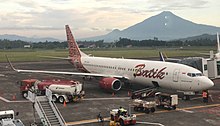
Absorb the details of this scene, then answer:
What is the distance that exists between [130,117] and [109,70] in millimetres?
19279

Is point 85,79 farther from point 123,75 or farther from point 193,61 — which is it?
point 193,61

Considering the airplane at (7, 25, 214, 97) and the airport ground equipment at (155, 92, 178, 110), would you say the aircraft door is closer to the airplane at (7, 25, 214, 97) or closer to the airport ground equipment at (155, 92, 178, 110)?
the airplane at (7, 25, 214, 97)

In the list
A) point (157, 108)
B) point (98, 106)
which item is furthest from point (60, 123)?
point (157, 108)

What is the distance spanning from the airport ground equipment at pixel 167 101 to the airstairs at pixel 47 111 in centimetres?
1062

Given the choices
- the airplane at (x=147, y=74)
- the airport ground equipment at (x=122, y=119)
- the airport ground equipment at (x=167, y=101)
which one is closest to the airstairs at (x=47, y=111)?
the airport ground equipment at (x=122, y=119)

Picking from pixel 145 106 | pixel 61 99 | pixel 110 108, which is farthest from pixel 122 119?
pixel 61 99

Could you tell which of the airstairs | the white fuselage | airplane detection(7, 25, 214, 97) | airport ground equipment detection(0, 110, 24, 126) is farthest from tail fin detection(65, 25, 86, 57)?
airport ground equipment detection(0, 110, 24, 126)

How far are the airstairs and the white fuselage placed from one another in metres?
14.5

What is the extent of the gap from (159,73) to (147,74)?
182 cm

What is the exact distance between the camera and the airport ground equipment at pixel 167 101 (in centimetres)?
2641

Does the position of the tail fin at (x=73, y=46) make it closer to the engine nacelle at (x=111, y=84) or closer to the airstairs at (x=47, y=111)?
the engine nacelle at (x=111, y=84)

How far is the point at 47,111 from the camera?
19938 mm

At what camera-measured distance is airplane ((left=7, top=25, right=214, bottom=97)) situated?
96.1 feet

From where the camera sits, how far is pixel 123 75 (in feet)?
123
